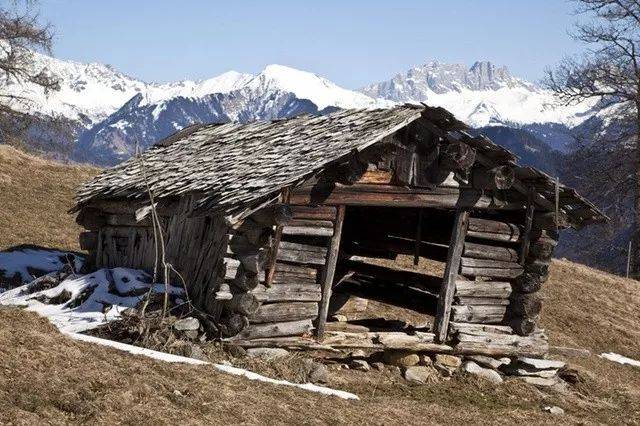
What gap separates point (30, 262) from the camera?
19.0 meters

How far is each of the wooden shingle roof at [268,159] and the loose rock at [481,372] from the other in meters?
3.13

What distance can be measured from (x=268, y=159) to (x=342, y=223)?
1.63 m

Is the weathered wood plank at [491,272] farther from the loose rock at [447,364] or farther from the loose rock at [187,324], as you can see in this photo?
the loose rock at [187,324]

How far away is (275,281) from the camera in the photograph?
12430 millimetres

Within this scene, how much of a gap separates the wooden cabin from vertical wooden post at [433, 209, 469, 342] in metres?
0.02


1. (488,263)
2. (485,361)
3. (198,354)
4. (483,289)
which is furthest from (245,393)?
(488,263)

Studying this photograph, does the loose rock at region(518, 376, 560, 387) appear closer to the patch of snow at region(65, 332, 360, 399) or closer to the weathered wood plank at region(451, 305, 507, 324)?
the weathered wood plank at region(451, 305, 507, 324)

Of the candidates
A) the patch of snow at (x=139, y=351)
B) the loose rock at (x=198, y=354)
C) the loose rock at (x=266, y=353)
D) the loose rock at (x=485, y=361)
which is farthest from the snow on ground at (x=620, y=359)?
the patch of snow at (x=139, y=351)

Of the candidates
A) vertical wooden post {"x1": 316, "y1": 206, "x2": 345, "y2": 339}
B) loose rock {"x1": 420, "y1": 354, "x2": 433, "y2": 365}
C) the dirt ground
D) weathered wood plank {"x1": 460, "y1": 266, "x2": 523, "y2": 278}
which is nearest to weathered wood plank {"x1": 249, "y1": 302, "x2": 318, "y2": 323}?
vertical wooden post {"x1": 316, "y1": 206, "x2": 345, "y2": 339}

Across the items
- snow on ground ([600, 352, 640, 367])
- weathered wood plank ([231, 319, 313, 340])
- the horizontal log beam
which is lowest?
snow on ground ([600, 352, 640, 367])

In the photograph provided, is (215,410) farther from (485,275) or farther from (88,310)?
(485,275)

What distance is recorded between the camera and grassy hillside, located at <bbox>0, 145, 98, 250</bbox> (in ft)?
76.2

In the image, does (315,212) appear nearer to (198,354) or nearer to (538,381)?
(198,354)

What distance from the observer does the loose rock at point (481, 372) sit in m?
13.7
